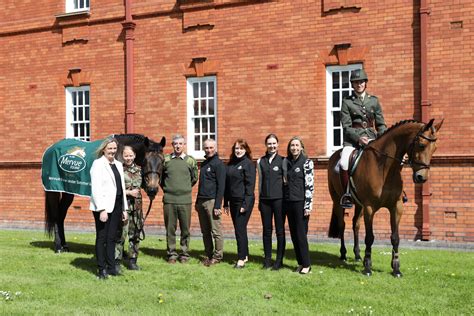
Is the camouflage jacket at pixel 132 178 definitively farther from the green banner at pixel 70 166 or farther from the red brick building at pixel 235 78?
the red brick building at pixel 235 78

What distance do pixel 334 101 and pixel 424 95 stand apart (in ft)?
6.98

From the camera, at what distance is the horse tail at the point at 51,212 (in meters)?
10.9

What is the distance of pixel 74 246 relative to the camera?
11.5 m

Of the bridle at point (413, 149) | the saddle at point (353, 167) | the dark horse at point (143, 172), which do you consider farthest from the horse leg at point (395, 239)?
the dark horse at point (143, 172)

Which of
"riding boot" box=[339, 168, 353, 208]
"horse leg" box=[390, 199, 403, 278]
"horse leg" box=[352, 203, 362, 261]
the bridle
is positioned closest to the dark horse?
"riding boot" box=[339, 168, 353, 208]

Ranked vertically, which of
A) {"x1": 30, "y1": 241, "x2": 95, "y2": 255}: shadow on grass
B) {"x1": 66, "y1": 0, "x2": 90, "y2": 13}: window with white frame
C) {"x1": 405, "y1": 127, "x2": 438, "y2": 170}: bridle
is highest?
{"x1": 66, "y1": 0, "x2": 90, "y2": 13}: window with white frame

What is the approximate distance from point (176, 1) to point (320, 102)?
485cm

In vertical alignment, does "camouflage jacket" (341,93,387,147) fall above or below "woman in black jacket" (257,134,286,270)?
above

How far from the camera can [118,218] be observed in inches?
318

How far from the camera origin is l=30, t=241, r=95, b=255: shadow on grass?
35.2 feet

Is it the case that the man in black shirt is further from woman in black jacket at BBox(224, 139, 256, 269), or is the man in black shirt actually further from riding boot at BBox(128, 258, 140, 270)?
riding boot at BBox(128, 258, 140, 270)

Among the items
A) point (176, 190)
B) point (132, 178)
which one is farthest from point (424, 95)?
point (132, 178)

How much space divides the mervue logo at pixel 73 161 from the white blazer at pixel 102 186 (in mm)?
2689

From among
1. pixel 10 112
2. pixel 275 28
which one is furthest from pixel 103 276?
pixel 10 112
